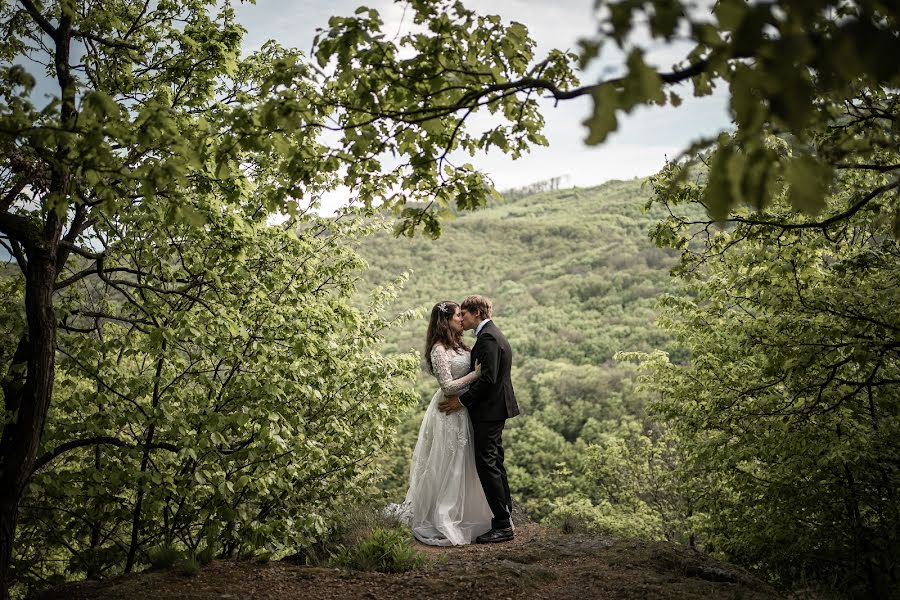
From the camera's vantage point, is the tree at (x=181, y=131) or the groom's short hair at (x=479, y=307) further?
the groom's short hair at (x=479, y=307)

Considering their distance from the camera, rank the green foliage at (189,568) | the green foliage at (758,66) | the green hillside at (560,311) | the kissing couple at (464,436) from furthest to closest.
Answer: the green hillside at (560,311) → the kissing couple at (464,436) → the green foliage at (189,568) → the green foliage at (758,66)

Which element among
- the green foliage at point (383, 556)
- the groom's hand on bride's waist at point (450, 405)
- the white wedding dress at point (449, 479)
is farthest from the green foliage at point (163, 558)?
the groom's hand on bride's waist at point (450, 405)

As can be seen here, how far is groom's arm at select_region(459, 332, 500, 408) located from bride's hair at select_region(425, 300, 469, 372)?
0.46 m

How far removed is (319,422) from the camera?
677 centimetres

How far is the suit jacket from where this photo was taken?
6324mm

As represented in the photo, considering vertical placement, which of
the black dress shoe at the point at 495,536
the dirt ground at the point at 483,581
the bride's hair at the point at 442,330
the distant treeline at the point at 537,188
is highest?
the distant treeline at the point at 537,188

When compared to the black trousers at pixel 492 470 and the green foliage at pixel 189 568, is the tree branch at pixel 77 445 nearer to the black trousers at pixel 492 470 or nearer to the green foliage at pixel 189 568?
the green foliage at pixel 189 568

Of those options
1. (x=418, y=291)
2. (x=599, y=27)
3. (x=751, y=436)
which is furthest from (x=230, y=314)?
(x=418, y=291)

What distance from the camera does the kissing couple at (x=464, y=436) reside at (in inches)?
253

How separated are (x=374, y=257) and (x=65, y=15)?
85.9 metres

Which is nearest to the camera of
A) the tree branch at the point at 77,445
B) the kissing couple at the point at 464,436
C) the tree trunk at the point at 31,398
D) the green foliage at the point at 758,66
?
the green foliage at the point at 758,66

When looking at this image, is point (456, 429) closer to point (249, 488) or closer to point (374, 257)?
point (249, 488)

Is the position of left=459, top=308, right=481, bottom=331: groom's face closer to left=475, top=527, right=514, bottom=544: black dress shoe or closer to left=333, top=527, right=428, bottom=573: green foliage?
left=475, top=527, right=514, bottom=544: black dress shoe

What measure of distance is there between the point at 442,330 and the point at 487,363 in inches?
30.2
